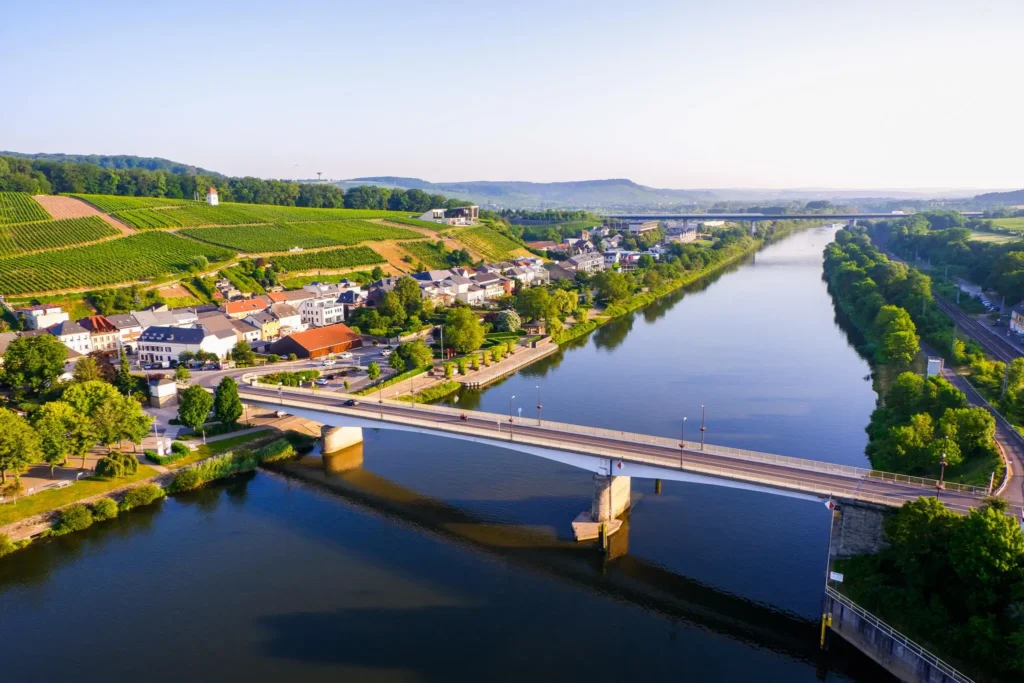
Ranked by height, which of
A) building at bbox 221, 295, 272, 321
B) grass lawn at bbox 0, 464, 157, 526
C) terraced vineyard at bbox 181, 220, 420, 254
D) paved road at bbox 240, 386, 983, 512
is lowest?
grass lawn at bbox 0, 464, 157, 526

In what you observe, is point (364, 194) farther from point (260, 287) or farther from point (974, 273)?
point (974, 273)

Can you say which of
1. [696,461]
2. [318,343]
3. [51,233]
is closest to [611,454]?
[696,461]

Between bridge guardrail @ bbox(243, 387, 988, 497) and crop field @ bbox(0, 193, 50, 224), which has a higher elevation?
crop field @ bbox(0, 193, 50, 224)

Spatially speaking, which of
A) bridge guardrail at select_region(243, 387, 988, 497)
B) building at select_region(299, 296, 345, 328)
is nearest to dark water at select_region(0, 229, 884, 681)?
A: bridge guardrail at select_region(243, 387, 988, 497)

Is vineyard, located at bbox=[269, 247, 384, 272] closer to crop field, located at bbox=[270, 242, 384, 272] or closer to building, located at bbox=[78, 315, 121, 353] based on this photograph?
crop field, located at bbox=[270, 242, 384, 272]

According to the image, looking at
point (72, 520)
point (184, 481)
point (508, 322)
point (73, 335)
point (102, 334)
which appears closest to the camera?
point (72, 520)

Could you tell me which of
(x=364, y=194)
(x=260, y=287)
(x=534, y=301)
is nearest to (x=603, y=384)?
(x=534, y=301)

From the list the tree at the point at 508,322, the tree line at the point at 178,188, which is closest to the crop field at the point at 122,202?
the tree line at the point at 178,188

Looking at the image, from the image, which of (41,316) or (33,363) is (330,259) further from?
(33,363)
